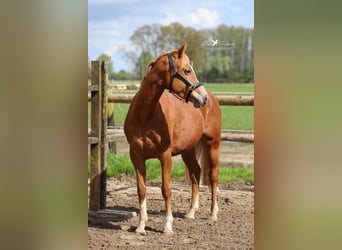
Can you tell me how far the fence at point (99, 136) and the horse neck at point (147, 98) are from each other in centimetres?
5

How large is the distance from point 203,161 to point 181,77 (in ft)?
0.91

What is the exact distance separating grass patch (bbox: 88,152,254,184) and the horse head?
219 millimetres

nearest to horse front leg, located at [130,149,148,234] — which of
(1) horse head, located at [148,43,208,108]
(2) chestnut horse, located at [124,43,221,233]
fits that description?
(2) chestnut horse, located at [124,43,221,233]

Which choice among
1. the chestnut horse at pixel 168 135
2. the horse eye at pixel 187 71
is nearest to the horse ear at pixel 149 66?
the chestnut horse at pixel 168 135

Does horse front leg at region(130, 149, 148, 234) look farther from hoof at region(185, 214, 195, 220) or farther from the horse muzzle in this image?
the horse muzzle

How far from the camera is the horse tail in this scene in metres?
1.48

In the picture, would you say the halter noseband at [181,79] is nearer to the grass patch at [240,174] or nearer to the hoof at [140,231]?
the grass patch at [240,174]

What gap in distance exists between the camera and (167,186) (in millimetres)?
1475

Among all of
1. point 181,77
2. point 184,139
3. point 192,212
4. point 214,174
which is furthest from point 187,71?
point 192,212

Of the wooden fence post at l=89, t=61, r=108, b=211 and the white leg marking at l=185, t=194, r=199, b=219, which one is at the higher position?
the wooden fence post at l=89, t=61, r=108, b=211

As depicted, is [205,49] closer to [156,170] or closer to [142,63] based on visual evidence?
[142,63]
